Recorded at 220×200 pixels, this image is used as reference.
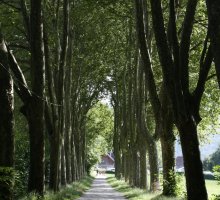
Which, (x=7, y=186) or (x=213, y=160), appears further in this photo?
(x=213, y=160)

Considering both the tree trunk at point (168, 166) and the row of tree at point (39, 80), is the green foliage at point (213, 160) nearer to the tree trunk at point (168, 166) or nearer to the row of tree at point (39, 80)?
the row of tree at point (39, 80)

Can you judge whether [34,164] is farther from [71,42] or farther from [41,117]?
[71,42]

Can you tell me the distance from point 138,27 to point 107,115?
47.6 m

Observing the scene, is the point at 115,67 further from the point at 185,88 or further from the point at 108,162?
the point at 108,162

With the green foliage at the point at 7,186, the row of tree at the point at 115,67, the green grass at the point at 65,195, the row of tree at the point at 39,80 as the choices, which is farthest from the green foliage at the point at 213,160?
the green foliage at the point at 7,186

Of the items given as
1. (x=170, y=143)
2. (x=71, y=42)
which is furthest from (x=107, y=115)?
(x=170, y=143)

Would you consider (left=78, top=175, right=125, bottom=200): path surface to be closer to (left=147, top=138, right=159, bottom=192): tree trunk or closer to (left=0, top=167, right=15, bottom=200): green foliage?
(left=147, top=138, right=159, bottom=192): tree trunk

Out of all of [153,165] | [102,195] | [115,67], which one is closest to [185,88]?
[153,165]

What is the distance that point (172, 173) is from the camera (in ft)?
51.7

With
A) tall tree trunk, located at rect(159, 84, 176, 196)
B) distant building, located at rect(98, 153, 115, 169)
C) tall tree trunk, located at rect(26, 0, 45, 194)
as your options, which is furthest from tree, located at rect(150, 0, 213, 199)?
distant building, located at rect(98, 153, 115, 169)

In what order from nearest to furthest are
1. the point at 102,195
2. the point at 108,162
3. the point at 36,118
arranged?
the point at 36,118
the point at 102,195
the point at 108,162

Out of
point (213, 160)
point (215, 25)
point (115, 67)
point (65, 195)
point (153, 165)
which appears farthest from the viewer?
point (213, 160)

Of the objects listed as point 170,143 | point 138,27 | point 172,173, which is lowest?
point 172,173

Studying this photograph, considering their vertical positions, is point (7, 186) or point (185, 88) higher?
point (185, 88)
